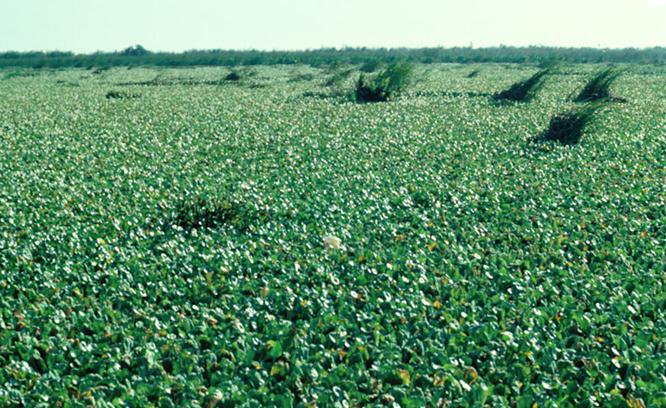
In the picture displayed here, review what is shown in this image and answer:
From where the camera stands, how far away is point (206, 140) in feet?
39.8

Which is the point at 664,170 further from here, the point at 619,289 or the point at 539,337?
the point at 539,337

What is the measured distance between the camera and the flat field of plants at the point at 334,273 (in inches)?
149

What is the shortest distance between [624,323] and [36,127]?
1191cm

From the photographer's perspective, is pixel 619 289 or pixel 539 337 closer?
pixel 539 337

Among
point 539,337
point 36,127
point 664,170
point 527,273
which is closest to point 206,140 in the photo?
point 36,127

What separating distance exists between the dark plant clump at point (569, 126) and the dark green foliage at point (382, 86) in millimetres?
7363

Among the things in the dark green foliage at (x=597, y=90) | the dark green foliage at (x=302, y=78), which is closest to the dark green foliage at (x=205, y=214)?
the dark green foliage at (x=597, y=90)

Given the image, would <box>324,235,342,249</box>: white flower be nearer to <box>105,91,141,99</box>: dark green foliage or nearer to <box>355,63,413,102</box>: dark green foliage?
<box>355,63,413,102</box>: dark green foliage

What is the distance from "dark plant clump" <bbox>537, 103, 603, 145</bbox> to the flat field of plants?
0.20 metres

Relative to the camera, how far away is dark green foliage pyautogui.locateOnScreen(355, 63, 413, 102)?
1894cm

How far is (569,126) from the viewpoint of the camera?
11.6m

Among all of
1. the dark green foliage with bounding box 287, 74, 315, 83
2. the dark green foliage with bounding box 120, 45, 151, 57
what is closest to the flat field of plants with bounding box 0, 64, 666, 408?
the dark green foliage with bounding box 287, 74, 315, 83

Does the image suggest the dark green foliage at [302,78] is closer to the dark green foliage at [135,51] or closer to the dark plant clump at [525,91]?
the dark plant clump at [525,91]

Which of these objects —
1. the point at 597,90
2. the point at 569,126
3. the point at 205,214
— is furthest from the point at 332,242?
the point at 597,90
